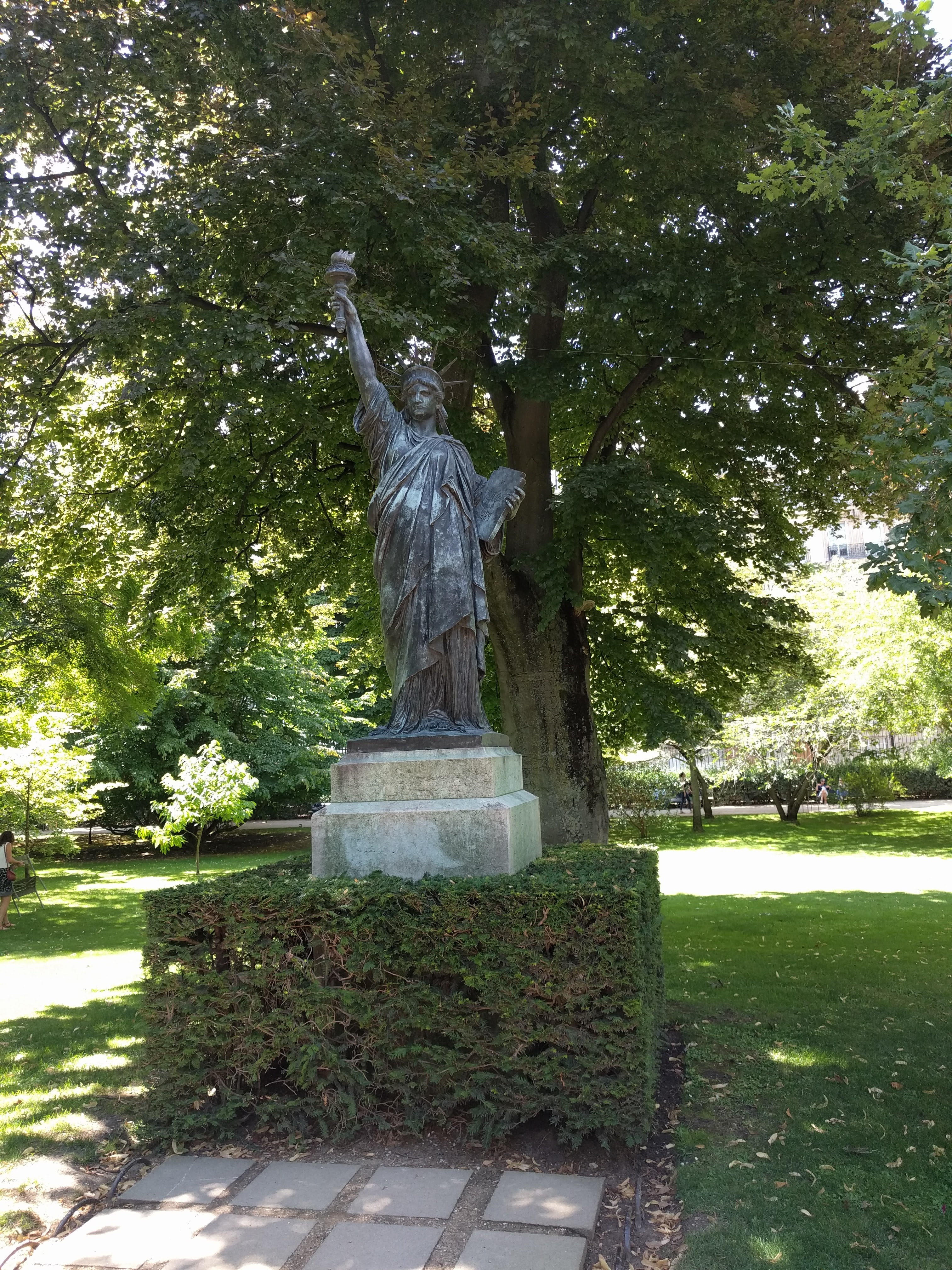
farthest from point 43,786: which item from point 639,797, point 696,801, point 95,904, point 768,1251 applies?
point 696,801

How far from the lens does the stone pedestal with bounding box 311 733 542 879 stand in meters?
5.24

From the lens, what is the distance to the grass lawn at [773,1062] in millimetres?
4020

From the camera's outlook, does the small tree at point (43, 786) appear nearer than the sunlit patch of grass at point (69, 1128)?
No

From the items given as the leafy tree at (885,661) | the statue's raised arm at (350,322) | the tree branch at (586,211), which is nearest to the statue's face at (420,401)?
the statue's raised arm at (350,322)

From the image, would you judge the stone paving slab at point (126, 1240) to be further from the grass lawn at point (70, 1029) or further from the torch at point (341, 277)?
the torch at point (341, 277)

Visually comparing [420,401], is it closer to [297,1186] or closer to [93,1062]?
[297,1186]

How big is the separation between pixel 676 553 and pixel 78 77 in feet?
25.3

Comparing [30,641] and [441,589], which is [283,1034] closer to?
[441,589]

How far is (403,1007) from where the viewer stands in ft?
15.4

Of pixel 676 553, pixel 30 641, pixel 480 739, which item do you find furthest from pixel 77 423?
pixel 480 739

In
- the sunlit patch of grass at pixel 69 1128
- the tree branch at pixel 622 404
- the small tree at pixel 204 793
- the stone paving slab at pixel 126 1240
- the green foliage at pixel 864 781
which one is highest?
the tree branch at pixel 622 404

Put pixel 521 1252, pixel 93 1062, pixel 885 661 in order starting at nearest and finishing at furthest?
pixel 521 1252, pixel 93 1062, pixel 885 661

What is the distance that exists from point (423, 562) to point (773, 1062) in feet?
13.2

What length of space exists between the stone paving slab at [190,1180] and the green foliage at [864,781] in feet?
83.1
